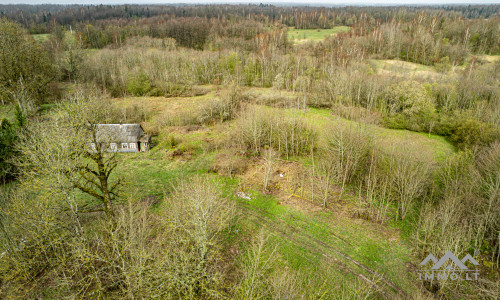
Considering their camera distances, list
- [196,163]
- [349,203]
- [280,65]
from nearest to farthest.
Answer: [349,203] < [196,163] < [280,65]

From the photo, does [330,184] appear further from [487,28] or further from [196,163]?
[487,28]

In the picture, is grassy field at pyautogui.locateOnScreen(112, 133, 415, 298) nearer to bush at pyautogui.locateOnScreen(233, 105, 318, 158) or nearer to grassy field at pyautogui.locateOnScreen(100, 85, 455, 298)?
grassy field at pyautogui.locateOnScreen(100, 85, 455, 298)

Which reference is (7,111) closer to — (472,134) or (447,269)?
(447,269)

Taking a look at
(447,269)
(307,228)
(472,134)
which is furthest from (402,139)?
(447,269)

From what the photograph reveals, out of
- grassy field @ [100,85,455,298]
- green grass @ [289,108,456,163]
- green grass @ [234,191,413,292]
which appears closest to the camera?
grassy field @ [100,85,455,298]

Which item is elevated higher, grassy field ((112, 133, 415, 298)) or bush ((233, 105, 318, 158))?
bush ((233, 105, 318, 158))

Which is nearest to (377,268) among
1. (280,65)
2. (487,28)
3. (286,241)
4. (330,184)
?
(286,241)

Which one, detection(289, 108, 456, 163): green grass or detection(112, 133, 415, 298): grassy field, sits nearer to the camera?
detection(112, 133, 415, 298): grassy field

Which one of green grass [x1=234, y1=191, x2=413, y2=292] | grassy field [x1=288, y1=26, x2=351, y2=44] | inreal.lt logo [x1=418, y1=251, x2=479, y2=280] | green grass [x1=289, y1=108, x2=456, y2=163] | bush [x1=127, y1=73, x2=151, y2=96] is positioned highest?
grassy field [x1=288, y1=26, x2=351, y2=44]

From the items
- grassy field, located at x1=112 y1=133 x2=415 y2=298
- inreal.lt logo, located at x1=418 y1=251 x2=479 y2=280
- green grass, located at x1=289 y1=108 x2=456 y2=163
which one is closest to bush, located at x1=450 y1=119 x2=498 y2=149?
green grass, located at x1=289 y1=108 x2=456 y2=163

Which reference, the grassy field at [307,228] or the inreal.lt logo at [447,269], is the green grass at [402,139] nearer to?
the grassy field at [307,228]
